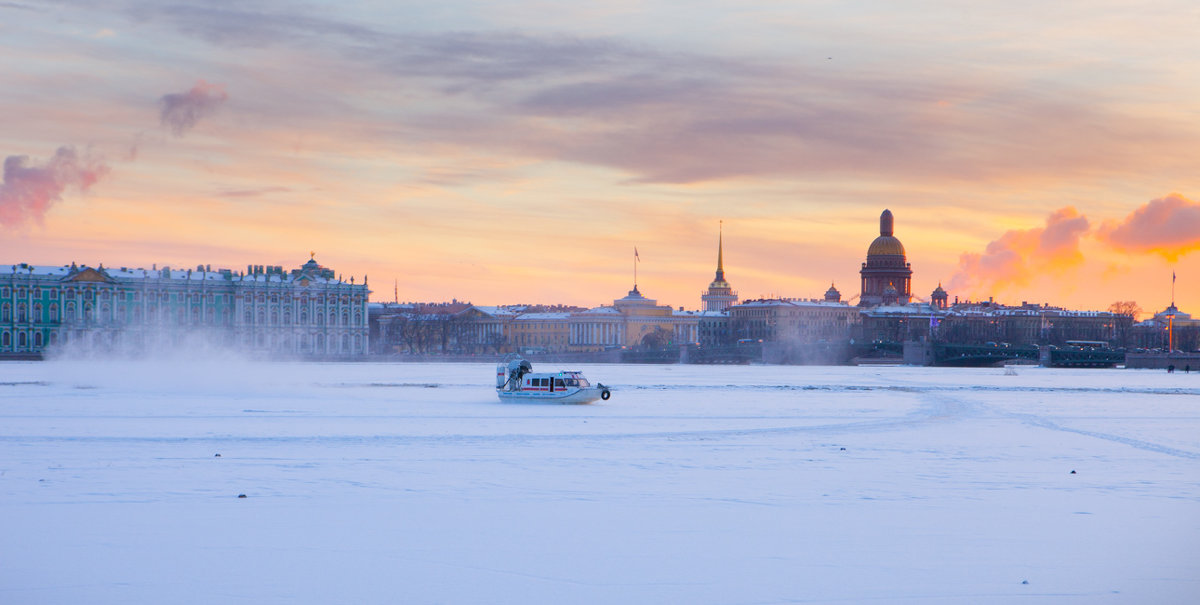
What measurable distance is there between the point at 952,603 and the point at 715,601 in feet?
5.68

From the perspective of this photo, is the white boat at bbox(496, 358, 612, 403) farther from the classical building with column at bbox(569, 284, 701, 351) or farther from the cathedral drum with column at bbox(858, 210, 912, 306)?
the cathedral drum with column at bbox(858, 210, 912, 306)

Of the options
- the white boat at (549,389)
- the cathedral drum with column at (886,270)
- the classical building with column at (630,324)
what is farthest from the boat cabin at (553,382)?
the cathedral drum with column at (886,270)

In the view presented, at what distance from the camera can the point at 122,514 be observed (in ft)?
45.2

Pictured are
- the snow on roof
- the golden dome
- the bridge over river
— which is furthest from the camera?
the golden dome

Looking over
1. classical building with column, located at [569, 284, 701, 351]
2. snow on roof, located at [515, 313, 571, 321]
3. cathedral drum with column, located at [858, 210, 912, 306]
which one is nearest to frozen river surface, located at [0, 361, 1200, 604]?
classical building with column, located at [569, 284, 701, 351]

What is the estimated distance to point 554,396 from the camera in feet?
122

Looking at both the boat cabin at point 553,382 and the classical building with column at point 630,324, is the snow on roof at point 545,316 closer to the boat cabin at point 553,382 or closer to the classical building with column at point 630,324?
the classical building with column at point 630,324

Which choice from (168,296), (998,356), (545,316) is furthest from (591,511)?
(545,316)

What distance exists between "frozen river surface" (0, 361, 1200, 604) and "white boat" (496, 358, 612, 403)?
8.08m

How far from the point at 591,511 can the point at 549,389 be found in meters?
23.4

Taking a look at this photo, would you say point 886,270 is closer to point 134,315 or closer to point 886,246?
point 886,246

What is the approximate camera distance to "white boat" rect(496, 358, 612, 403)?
122 ft

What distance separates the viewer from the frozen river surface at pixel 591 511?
1078cm

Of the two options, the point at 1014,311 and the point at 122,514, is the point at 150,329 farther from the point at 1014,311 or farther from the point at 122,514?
the point at 1014,311
